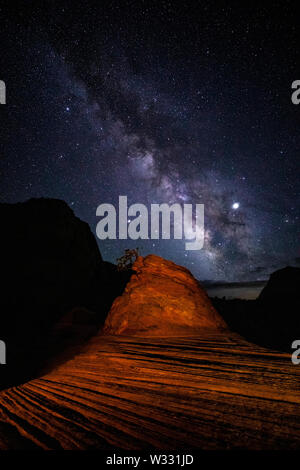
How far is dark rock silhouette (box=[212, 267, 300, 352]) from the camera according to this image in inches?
996

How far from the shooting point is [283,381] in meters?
2.69

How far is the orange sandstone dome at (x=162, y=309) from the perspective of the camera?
19.0 feet

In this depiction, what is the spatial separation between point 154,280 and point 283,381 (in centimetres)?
474

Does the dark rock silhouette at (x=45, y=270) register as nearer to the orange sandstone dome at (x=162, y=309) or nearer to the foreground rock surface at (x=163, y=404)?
the orange sandstone dome at (x=162, y=309)

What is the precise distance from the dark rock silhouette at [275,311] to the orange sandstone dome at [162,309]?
19687 mm

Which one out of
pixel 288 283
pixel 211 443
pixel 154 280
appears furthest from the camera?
pixel 288 283

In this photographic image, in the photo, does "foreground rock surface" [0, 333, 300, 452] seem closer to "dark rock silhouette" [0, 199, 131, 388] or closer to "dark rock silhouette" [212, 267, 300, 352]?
"dark rock silhouette" [212, 267, 300, 352]

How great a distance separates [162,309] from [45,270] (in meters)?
29.1

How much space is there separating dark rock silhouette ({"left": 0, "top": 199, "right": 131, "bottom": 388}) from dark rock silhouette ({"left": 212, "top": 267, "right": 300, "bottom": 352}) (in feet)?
58.9

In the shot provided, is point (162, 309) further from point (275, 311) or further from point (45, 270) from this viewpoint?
point (275, 311)

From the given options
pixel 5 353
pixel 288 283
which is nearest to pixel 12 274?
pixel 5 353

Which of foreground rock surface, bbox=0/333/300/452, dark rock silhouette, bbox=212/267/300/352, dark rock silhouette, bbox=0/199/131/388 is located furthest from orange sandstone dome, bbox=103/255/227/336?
dark rock silhouette, bbox=0/199/131/388
